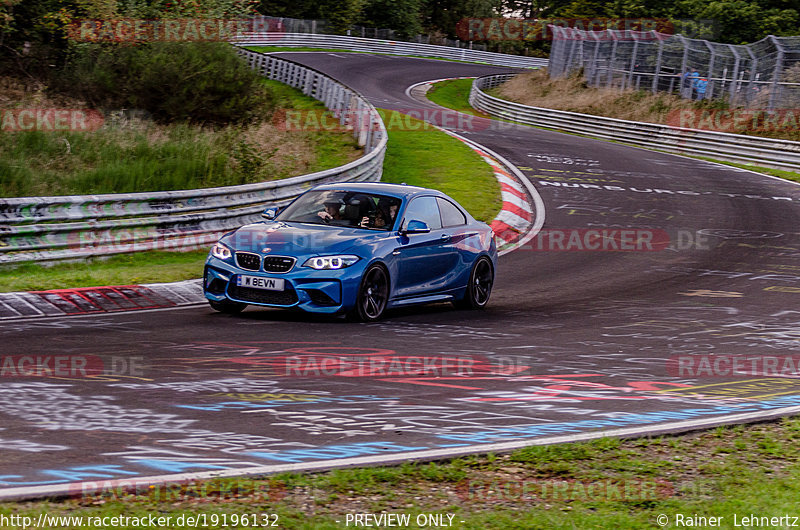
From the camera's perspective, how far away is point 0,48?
34562mm

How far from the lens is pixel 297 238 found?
34.6 feet

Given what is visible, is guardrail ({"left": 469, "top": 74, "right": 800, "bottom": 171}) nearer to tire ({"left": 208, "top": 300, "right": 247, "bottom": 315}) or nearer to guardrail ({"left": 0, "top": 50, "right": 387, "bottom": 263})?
guardrail ({"left": 0, "top": 50, "right": 387, "bottom": 263})

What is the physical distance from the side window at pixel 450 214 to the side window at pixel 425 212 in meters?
0.12

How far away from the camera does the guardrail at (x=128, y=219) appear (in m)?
12.7

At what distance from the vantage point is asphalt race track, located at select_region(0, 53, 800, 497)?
212 inches

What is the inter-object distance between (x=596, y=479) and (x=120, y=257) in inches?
402

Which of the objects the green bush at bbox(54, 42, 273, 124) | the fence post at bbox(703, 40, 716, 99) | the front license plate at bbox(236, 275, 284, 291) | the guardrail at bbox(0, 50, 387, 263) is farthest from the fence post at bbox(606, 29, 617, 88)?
the front license plate at bbox(236, 275, 284, 291)

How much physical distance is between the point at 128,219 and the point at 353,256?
5067 mm

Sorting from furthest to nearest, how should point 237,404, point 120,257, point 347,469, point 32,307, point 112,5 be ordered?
point 112,5 < point 120,257 < point 32,307 < point 237,404 < point 347,469

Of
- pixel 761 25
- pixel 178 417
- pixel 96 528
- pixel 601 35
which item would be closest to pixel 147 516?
pixel 96 528

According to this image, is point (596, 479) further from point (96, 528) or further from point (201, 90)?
point (201, 90)
